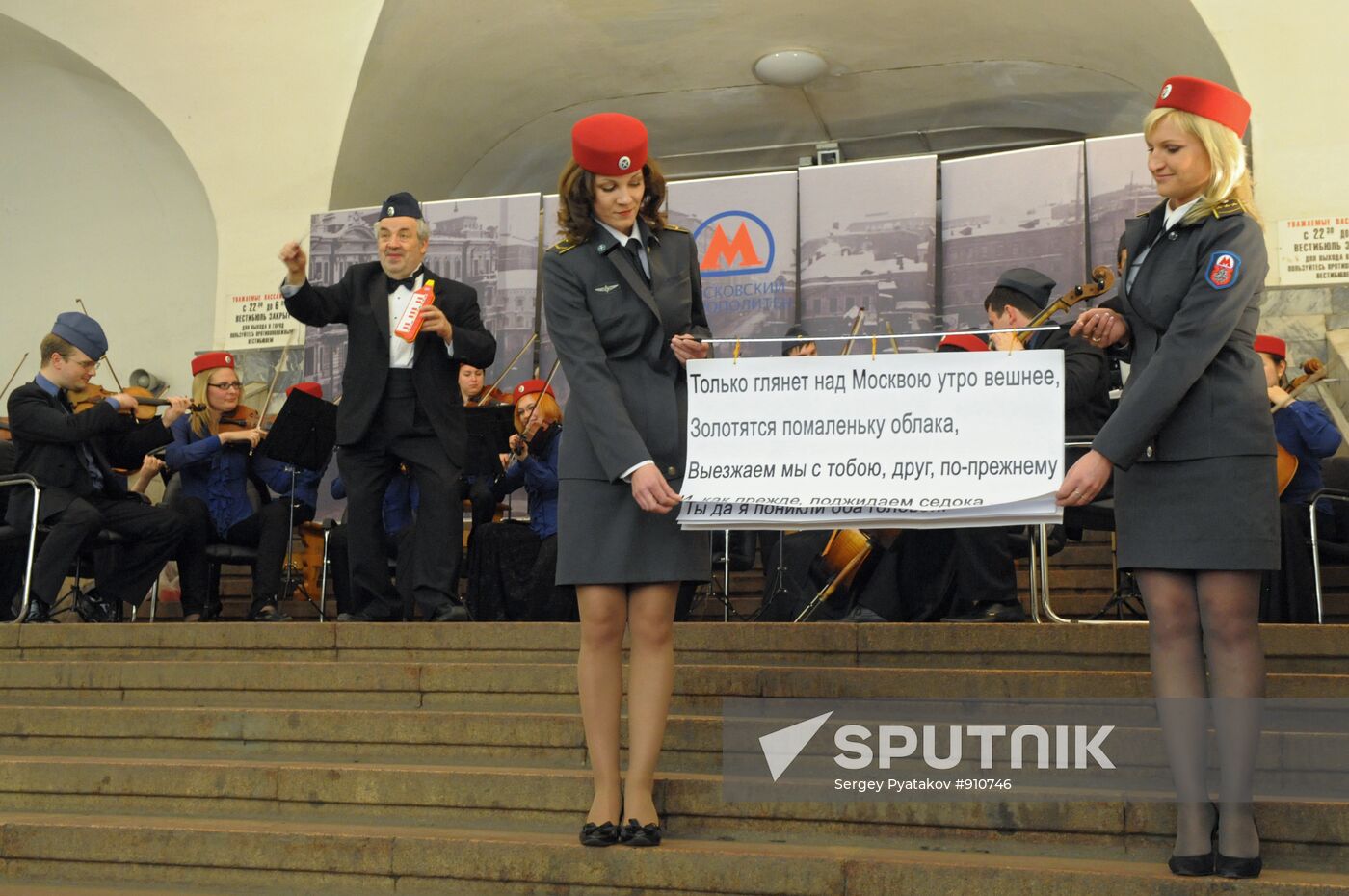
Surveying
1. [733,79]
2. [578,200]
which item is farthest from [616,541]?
[733,79]

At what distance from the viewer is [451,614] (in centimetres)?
564

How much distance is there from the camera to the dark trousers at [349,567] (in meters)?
5.93

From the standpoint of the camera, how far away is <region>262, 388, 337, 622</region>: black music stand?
254 inches

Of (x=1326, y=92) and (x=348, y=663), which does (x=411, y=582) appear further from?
(x=1326, y=92)

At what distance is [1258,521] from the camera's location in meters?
3.07

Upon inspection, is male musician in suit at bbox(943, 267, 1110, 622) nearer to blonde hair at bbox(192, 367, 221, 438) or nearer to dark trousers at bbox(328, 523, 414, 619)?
dark trousers at bbox(328, 523, 414, 619)

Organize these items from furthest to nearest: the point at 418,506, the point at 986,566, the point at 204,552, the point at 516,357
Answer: the point at 516,357, the point at 204,552, the point at 418,506, the point at 986,566

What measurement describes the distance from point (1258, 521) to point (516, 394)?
512cm

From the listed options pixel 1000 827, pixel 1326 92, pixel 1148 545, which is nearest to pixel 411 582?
pixel 1000 827

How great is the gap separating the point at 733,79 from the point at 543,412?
226 inches

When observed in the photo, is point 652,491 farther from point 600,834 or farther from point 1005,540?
point 1005,540

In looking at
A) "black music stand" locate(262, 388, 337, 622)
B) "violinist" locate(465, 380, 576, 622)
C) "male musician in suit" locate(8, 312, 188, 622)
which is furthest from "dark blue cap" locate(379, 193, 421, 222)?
"male musician in suit" locate(8, 312, 188, 622)

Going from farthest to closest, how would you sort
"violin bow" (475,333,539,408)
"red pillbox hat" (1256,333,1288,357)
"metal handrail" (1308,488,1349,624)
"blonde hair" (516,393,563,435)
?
"violin bow" (475,333,539,408) < "blonde hair" (516,393,563,435) < "red pillbox hat" (1256,333,1288,357) < "metal handrail" (1308,488,1349,624)

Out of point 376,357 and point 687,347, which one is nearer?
point 687,347
